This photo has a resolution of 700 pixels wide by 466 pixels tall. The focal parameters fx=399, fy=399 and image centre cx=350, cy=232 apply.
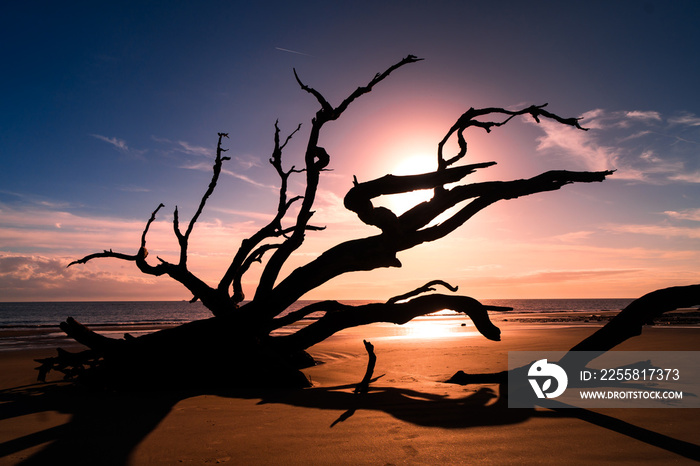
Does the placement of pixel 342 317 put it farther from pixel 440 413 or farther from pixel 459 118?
pixel 459 118

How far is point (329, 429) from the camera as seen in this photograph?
4.23 m

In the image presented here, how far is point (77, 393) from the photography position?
260 inches

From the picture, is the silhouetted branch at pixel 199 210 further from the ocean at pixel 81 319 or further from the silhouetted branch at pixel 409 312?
the ocean at pixel 81 319

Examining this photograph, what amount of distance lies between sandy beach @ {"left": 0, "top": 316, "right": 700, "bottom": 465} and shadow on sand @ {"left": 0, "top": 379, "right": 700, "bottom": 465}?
0.05ft

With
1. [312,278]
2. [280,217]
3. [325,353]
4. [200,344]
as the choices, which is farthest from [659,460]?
[325,353]

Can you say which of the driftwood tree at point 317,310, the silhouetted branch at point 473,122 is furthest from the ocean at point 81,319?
the silhouetted branch at point 473,122

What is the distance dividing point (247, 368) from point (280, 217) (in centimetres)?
331

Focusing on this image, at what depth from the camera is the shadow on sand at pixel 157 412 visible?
3.73 metres

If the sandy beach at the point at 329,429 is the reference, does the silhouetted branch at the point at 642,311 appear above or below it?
above

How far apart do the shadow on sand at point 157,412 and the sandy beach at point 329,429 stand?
0.02 m

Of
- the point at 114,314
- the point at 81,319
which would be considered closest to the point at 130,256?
the point at 81,319

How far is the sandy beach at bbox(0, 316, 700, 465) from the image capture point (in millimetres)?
3494

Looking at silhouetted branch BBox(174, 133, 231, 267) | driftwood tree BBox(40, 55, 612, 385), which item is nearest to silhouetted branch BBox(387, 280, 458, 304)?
driftwood tree BBox(40, 55, 612, 385)

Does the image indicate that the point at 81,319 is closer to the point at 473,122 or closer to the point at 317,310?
the point at 317,310
